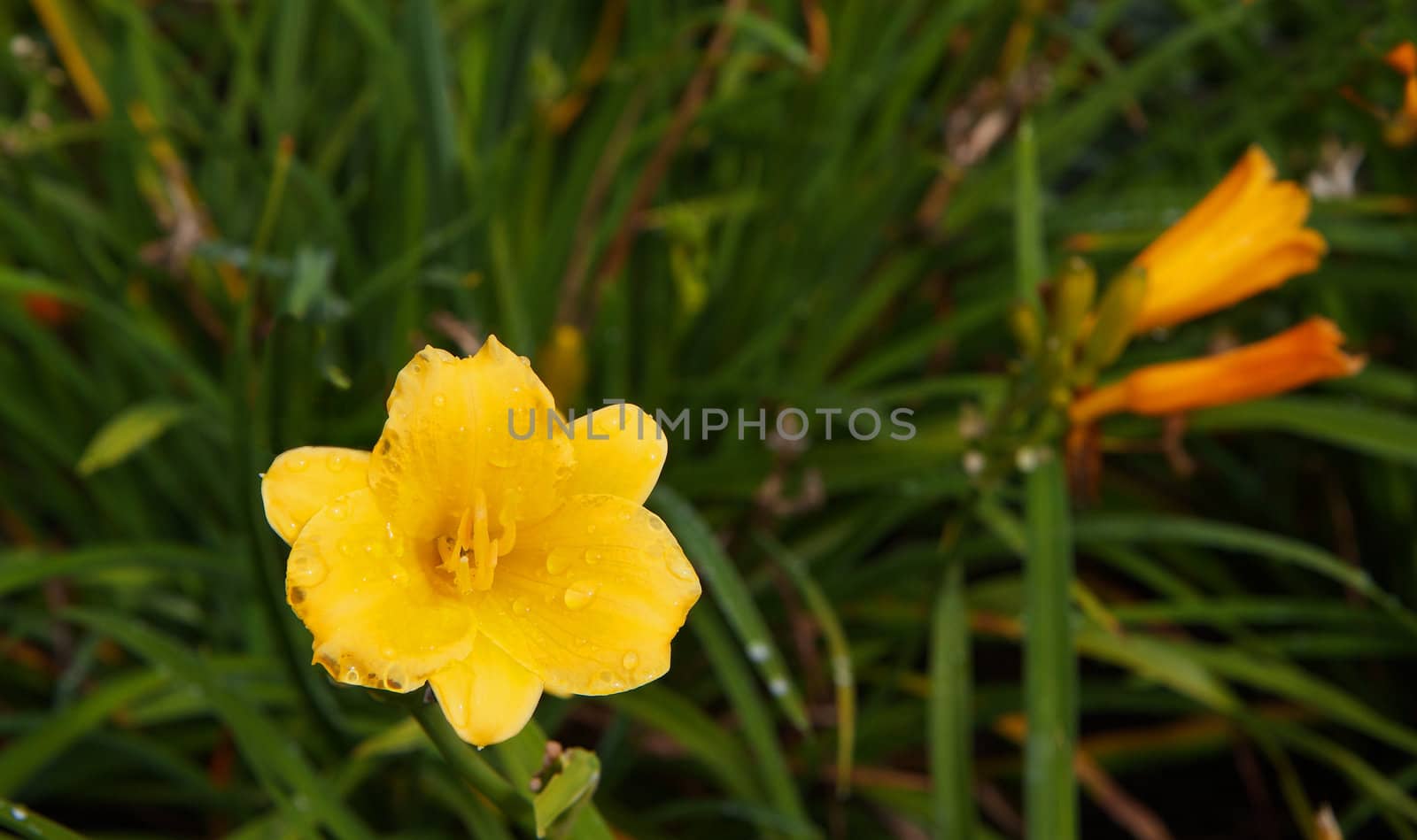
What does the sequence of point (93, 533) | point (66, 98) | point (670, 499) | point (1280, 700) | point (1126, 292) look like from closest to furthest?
point (1126, 292), point (670, 499), point (93, 533), point (1280, 700), point (66, 98)

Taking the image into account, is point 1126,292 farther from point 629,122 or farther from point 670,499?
point 629,122

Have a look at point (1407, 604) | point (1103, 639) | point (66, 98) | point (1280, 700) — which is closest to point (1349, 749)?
point (1280, 700)

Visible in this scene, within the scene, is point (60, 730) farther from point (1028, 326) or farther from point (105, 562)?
point (1028, 326)

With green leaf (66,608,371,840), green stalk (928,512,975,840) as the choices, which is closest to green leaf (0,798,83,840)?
green leaf (66,608,371,840)

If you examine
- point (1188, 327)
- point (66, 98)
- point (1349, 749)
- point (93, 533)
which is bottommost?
point (1349, 749)

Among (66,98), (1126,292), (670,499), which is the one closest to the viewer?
(1126,292)

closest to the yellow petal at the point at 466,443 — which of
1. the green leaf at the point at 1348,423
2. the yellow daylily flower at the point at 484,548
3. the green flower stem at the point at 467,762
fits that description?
the yellow daylily flower at the point at 484,548

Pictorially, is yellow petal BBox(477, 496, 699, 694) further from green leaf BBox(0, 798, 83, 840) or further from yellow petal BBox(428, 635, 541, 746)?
green leaf BBox(0, 798, 83, 840)

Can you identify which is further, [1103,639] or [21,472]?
[21,472]
